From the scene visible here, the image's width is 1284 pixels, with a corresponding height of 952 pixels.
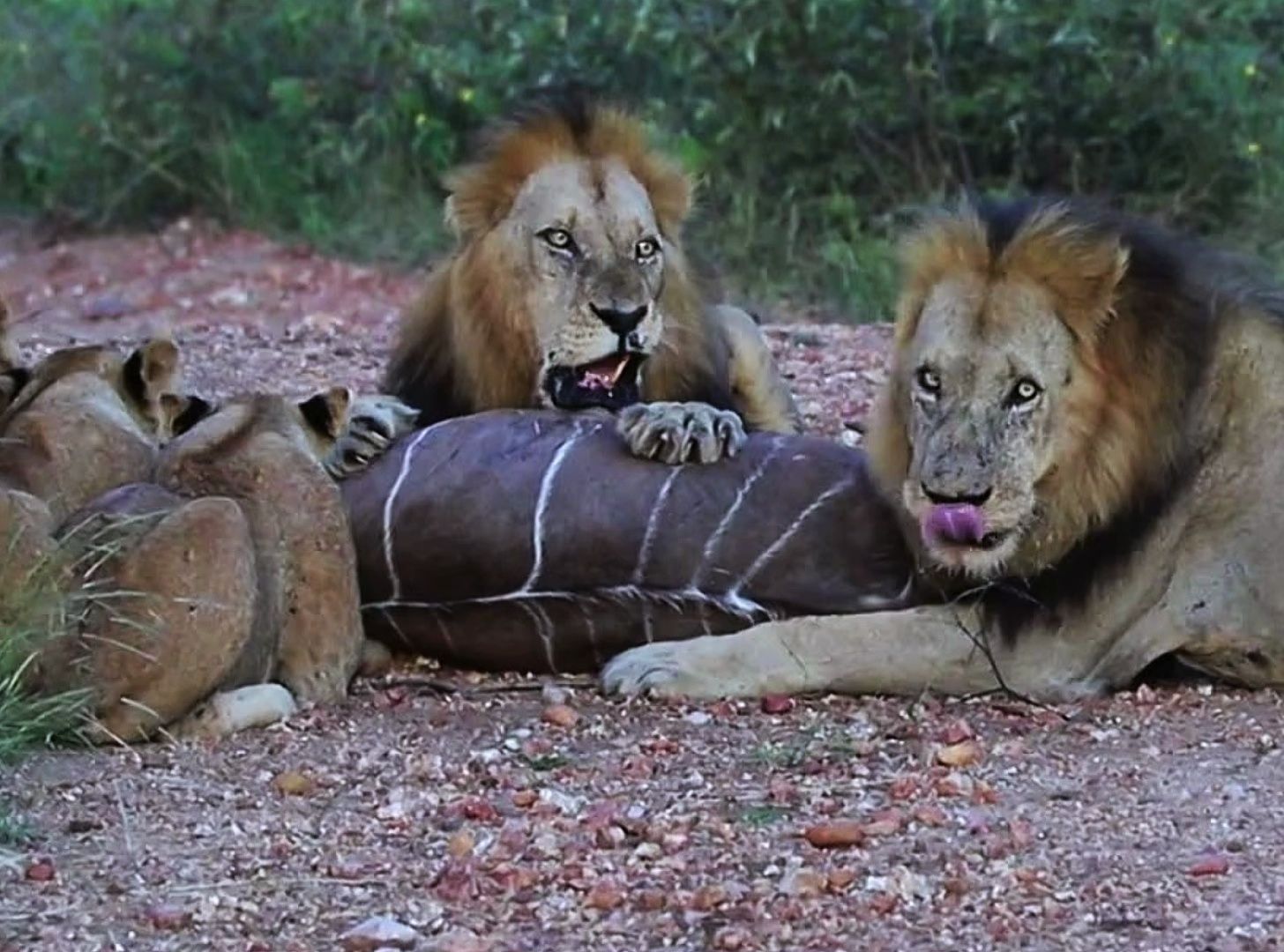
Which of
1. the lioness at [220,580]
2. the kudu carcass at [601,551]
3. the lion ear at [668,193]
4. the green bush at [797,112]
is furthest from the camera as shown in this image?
the green bush at [797,112]

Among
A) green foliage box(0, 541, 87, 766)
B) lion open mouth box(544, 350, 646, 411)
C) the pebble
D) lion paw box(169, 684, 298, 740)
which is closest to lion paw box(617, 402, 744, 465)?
lion open mouth box(544, 350, 646, 411)

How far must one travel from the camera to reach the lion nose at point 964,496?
16.1ft

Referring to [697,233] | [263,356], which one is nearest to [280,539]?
[263,356]

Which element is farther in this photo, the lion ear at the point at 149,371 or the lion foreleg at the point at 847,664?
the lion ear at the point at 149,371

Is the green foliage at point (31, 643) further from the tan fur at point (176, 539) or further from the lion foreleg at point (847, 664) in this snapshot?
the lion foreleg at point (847, 664)

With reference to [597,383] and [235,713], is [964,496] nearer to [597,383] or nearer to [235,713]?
[597,383]

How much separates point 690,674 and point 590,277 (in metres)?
1.18

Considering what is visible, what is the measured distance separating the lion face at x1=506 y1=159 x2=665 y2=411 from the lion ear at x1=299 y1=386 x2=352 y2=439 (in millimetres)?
602

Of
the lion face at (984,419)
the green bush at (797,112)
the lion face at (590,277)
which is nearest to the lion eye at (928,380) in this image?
the lion face at (984,419)

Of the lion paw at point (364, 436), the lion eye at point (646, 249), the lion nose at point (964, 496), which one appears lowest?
the lion paw at point (364, 436)

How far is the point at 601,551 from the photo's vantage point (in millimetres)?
5410

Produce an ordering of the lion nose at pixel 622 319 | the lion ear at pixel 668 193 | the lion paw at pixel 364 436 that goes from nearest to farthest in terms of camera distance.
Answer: the lion paw at pixel 364 436 < the lion nose at pixel 622 319 < the lion ear at pixel 668 193

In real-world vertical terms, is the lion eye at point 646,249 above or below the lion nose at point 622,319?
above

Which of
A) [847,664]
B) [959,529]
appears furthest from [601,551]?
[959,529]
